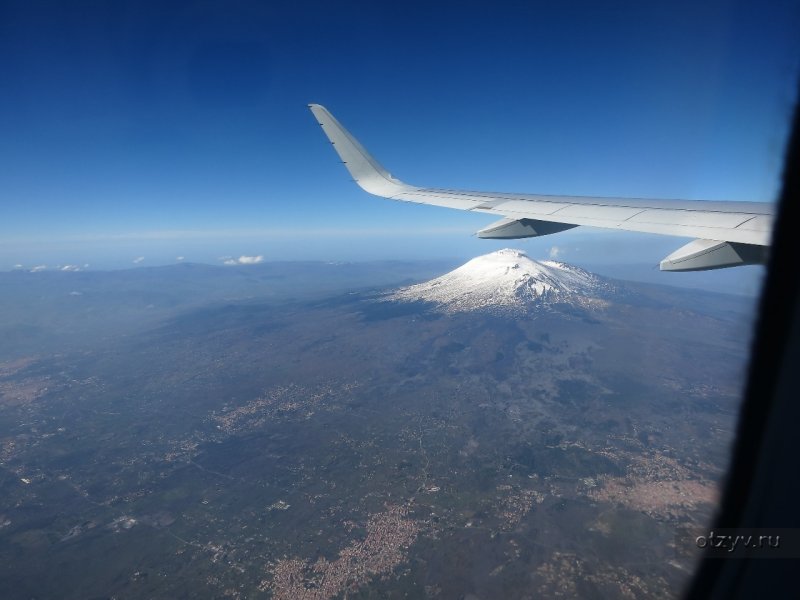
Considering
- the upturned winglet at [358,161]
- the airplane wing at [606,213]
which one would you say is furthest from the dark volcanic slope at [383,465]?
the upturned winglet at [358,161]

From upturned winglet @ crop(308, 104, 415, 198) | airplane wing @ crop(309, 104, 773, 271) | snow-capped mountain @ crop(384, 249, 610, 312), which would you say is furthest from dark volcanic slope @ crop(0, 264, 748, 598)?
snow-capped mountain @ crop(384, 249, 610, 312)

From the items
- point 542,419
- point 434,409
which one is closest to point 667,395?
point 542,419

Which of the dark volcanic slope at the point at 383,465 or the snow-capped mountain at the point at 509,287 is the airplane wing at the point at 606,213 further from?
the snow-capped mountain at the point at 509,287

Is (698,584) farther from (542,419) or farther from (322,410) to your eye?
(322,410)

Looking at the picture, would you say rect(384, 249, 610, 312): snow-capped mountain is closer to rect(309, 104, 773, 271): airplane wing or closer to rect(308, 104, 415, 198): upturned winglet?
rect(308, 104, 415, 198): upturned winglet

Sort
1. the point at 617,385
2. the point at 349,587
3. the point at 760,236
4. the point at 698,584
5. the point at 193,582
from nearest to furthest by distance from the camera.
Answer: the point at 698,584 < the point at 760,236 < the point at 349,587 < the point at 193,582 < the point at 617,385

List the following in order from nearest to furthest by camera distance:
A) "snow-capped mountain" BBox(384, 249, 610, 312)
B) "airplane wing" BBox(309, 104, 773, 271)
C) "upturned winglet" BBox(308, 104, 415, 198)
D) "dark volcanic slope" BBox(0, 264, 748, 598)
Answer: "airplane wing" BBox(309, 104, 773, 271), "upturned winglet" BBox(308, 104, 415, 198), "dark volcanic slope" BBox(0, 264, 748, 598), "snow-capped mountain" BBox(384, 249, 610, 312)

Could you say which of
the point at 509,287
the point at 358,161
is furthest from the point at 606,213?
the point at 509,287

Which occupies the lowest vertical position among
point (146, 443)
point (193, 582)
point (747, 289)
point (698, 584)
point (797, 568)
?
point (146, 443)
